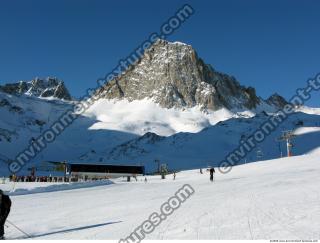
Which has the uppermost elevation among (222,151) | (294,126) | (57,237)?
(294,126)

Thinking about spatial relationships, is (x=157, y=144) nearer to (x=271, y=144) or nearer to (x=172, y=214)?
(x=271, y=144)

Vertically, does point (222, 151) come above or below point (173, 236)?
above

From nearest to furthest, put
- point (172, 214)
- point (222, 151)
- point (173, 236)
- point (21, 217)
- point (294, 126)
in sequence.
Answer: point (173, 236), point (172, 214), point (21, 217), point (222, 151), point (294, 126)

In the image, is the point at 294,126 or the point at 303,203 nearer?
the point at 303,203

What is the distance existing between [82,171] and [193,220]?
3074 inches

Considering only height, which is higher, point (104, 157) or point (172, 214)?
point (104, 157)

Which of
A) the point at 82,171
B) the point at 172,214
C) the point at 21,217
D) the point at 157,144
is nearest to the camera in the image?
the point at 172,214

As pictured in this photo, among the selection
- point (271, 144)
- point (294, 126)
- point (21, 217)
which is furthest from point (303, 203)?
point (294, 126)

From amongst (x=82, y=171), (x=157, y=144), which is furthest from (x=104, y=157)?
(x=82, y=171)

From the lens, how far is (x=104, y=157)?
198 meters

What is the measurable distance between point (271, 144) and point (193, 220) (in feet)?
469

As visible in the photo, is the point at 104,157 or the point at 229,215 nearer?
the point at 229,215

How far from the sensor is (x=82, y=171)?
88.5 m

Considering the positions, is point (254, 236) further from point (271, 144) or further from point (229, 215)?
point (271, 144)
